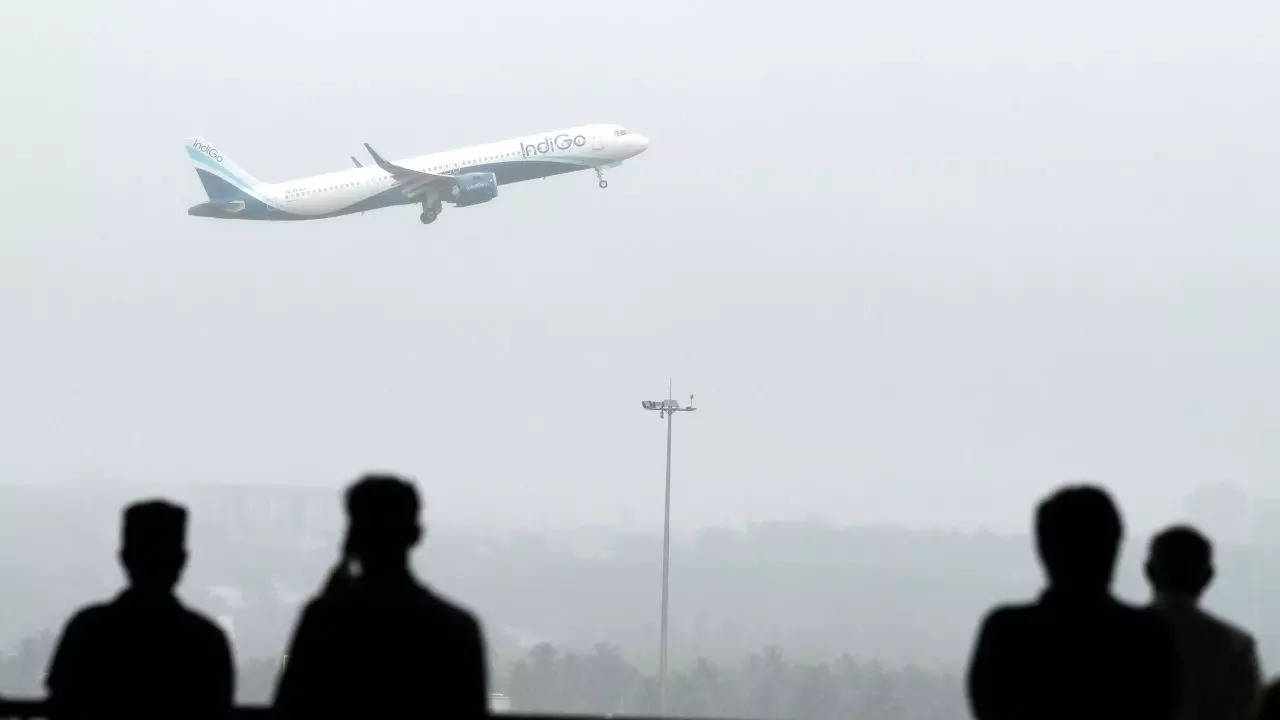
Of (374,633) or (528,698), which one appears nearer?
(374,633)

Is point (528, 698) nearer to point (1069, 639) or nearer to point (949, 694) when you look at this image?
point (949, 694)

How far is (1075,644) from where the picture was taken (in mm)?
7582

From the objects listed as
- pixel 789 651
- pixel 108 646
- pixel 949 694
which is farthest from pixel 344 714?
pixel 789 651

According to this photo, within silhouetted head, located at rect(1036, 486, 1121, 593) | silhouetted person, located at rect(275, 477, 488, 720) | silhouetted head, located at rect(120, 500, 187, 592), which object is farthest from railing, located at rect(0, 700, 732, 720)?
silhouetted head, located at rect(1036, 486, 1121, 593)

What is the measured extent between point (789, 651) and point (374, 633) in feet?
637

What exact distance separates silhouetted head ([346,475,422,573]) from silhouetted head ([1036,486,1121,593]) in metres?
2.67

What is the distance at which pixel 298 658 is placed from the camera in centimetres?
746

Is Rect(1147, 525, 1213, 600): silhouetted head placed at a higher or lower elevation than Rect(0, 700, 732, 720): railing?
higher

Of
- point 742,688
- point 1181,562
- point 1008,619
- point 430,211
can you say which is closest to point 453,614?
point 1008,619

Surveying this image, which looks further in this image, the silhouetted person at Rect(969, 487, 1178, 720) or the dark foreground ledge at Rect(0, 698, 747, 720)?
the dark foreground ledge at Rect(0, 698, 747, 720)

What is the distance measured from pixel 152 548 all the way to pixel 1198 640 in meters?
5.11

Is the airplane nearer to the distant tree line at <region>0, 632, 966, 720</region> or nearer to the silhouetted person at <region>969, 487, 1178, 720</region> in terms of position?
the distant tree line at <region>0, 632, 966, 720</region>

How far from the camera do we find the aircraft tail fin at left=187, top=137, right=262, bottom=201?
12862 centimetres

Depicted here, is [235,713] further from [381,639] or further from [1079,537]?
[1079,537]
